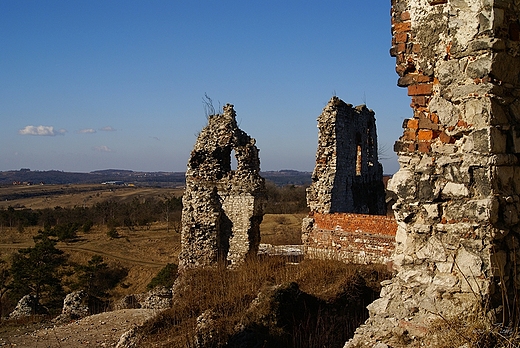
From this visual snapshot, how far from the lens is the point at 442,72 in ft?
12.6

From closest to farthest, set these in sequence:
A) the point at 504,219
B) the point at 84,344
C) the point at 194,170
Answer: the point at 504,219
the point at 84,344
the point at 194,170

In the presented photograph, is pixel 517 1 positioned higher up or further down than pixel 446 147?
higher up

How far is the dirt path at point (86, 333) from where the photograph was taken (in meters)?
9.51

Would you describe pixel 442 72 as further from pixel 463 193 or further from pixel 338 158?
pixel 338 158

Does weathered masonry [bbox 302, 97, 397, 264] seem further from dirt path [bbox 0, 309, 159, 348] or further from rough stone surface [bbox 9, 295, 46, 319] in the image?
rough stone surface [bbox 9, 295, 46, 319]

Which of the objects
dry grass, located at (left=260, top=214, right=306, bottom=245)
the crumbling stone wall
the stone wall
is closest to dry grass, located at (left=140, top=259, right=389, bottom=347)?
the stone wall

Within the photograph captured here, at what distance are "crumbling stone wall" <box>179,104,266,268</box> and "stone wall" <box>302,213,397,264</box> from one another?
1.55 metres

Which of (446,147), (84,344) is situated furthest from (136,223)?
(446,147)

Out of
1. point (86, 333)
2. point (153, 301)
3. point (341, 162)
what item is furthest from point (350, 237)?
point (86, 333)

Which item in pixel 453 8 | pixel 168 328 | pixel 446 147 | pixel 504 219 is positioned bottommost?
pixel 168 328

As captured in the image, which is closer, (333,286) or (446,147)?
(446,147)

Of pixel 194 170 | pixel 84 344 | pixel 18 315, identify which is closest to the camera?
pixel 84 344

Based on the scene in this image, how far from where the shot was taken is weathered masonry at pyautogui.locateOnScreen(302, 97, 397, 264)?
11969 millimetres

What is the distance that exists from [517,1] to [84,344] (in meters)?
8.99
